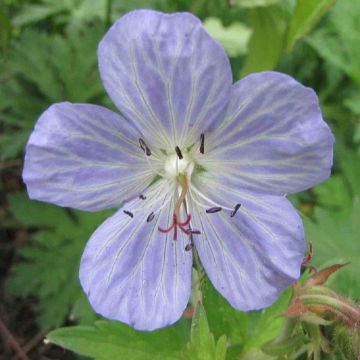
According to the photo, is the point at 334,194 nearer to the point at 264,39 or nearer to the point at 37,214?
the point at 264,39

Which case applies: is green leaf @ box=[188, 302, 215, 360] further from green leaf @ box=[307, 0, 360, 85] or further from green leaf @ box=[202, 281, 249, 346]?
green leaf @ box=[307, 0, 360, 85]

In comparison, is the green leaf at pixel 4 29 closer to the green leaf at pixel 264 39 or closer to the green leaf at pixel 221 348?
the green leaf at pixel 264 39

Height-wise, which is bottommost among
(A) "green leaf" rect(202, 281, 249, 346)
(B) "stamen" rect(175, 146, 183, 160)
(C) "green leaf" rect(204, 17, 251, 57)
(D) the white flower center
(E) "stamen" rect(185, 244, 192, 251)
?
(A) "green leaf" rect(202, 281, 249, 346)

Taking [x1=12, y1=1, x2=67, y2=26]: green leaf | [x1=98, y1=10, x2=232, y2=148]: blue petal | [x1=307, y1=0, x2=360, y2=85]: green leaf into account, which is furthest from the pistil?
[x1=12, y1=1, x2=67, y2=26]: green leaf

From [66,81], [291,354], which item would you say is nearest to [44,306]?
[66,81]

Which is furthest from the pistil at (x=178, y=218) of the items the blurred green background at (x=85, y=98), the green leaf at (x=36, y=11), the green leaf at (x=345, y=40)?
the green leaf at (x=36, y=11)

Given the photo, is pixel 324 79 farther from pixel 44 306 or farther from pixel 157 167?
pixel 157 167
